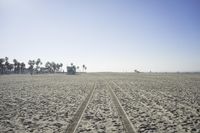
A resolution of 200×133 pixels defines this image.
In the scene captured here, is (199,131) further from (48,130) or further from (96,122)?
(48,130)

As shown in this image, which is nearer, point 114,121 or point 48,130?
point 48,130

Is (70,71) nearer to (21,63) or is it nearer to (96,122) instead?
(21,63)

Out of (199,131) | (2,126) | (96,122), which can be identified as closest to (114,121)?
(96,122)

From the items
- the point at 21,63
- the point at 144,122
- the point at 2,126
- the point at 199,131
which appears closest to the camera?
the point at 199,131

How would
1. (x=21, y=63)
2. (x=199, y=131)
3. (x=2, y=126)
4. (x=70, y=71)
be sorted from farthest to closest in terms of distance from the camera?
(x=21, y=63) → (x=70, y=71) → (x=2, y=126) → (x=199, y=131)

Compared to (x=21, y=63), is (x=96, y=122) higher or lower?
lower

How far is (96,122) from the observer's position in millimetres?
10398

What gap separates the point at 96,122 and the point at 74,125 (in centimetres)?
123

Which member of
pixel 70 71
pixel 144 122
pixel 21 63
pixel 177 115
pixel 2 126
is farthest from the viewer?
pixel 21 63

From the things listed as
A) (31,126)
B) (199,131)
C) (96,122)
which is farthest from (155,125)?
(31,126)

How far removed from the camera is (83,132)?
8555 millimetres

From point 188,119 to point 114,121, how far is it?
153 inches

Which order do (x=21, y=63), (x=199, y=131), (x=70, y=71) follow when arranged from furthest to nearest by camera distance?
(x=21, y=63) < (x=70, y=71) < (x=199, y=131)

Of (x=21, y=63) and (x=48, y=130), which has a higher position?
(x=21, y=63)
